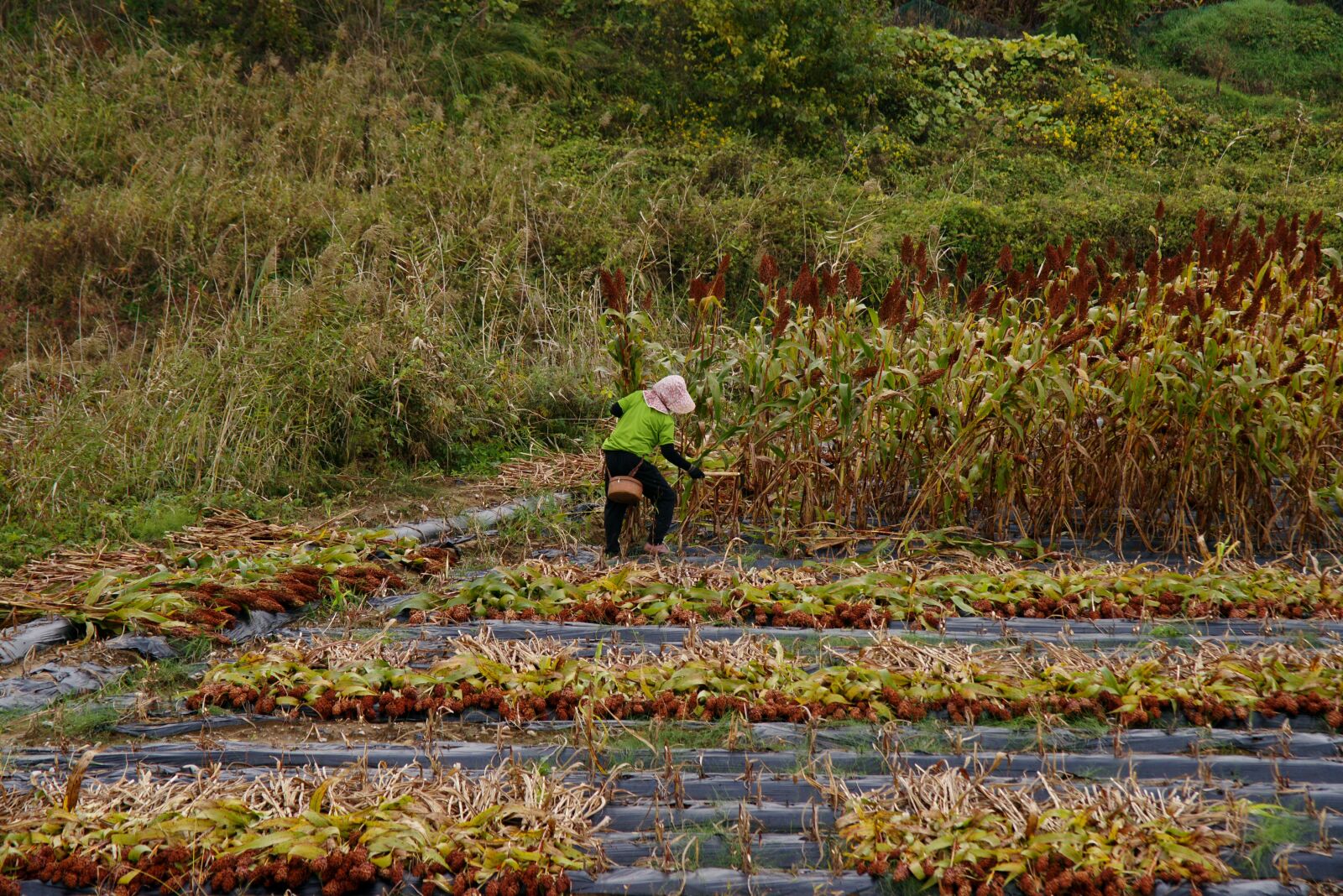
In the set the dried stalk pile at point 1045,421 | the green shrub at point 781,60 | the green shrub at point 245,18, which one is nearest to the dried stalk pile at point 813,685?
the dried stalk pile at point 1045,421

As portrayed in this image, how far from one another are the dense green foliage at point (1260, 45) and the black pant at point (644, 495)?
51.7 feet

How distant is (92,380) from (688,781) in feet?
21.0

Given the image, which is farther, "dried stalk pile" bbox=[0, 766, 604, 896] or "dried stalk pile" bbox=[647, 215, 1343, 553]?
"dried stalk pile" bbox=[647, 215, 1343, 553]

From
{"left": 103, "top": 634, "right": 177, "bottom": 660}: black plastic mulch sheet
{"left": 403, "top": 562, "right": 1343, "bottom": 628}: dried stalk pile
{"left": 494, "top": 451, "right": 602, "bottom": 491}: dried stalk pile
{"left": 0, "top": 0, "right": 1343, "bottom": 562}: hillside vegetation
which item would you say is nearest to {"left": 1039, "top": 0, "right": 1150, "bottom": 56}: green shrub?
{"left": 0, "top": 0, "right": 1343, "bottom": 562}: hillside vegetation

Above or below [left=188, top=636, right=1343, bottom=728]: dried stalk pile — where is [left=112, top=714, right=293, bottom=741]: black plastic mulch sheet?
below

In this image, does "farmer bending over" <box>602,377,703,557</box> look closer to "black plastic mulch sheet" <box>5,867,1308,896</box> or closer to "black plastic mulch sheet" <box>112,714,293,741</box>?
"black plastic mulch sheet" <box>112,714,293,741</box>

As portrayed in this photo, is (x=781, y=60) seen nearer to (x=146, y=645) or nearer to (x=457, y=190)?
(x=457, y=190)

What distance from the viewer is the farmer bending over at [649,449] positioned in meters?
5.77

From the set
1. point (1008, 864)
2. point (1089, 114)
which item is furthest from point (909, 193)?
point (1008, 864)

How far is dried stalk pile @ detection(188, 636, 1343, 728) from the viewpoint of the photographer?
364 cm

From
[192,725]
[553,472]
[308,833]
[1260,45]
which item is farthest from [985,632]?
[1260,45]

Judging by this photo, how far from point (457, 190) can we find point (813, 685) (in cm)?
831

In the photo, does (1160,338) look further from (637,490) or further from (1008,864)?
(1008,864)

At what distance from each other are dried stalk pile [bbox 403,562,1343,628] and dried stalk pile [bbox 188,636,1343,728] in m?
0.57
